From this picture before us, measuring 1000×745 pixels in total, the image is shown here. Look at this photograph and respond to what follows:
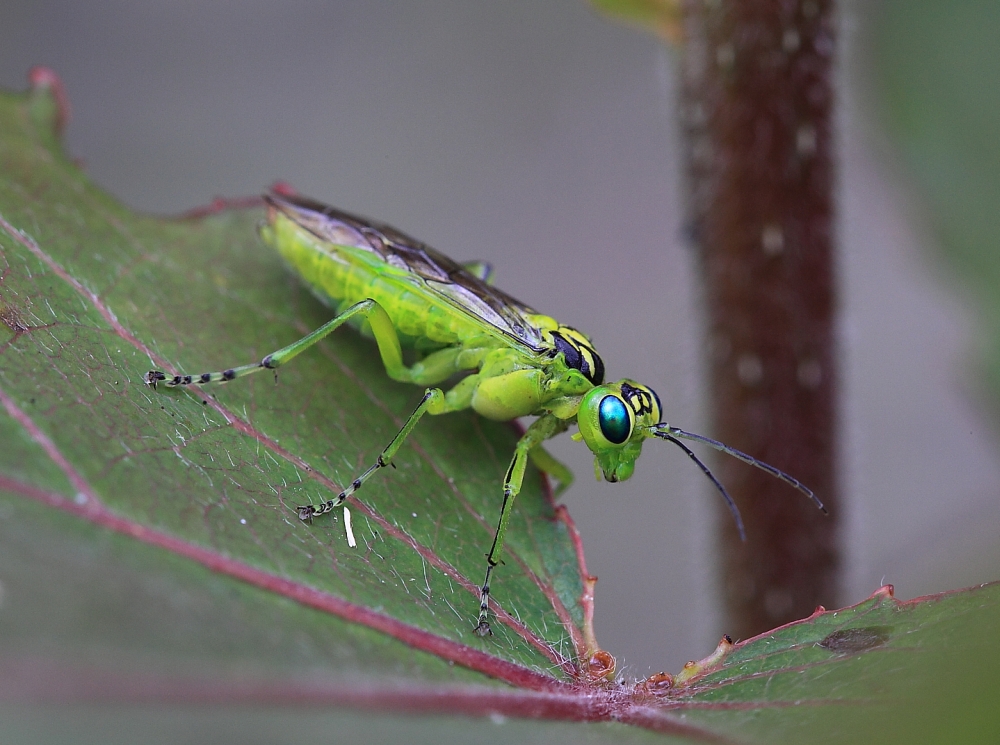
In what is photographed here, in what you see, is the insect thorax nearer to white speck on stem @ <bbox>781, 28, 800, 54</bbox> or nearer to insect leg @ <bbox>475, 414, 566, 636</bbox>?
insect leg @ <bbox>475, 414, 566, 636</bbox>

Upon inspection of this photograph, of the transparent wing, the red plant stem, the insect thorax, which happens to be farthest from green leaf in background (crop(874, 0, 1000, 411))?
the transparent wing

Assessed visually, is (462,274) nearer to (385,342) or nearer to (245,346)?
(385,342)

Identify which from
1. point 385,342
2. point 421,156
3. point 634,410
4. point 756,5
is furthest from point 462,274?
point 421,156

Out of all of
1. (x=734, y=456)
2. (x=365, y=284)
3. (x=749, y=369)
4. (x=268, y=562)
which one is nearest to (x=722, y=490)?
(x=734, y=456)

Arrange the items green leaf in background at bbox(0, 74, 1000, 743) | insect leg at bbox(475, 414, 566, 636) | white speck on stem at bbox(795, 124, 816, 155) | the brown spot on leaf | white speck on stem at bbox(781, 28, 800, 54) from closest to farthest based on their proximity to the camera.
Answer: green leaf in background at bbox(0, 74, 1000, 743) → the brown spot on leaf → insect leg at bbox(475, 414, 566, 636) → white speck on stem at bbox(781, 28, 800, 54) → white speck on stem at bbox(795, 124, 816, 155)

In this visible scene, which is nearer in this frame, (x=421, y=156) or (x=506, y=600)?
(x=506, y=600)

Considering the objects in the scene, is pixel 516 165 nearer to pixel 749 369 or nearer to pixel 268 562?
pixel 749 369
